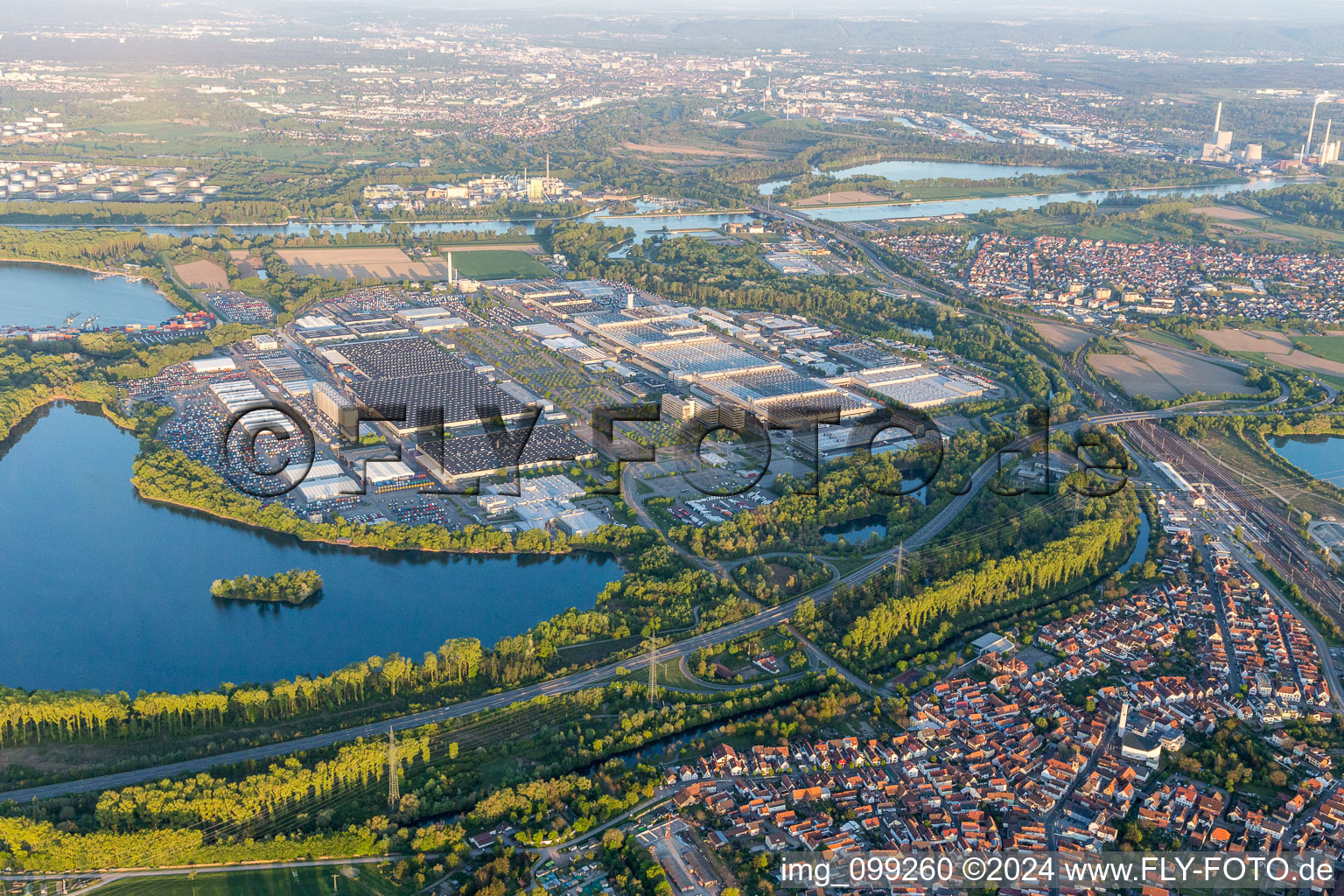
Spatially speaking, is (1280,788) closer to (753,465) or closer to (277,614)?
(753,465)

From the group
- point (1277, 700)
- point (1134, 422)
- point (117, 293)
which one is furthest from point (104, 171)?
point (1277, 700)

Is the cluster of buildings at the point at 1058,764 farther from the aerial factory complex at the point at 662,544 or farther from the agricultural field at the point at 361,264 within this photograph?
the agricultural field at the point at 361,264

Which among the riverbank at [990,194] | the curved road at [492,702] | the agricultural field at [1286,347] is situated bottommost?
the curved road at [492,702]

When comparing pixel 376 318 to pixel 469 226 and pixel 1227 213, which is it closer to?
pixel 469 226

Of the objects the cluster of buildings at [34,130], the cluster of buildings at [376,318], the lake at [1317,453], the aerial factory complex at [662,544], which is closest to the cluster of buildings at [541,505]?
the aerial factory complex at [662,544]

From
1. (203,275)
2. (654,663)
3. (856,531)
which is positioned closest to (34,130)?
(203,275)

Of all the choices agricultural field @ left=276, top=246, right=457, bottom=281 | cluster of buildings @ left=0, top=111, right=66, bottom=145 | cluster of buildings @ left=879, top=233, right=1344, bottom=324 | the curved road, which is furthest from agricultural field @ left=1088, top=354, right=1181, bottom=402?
cluster of buildings @ left=0, top=111, right=66, bottom=145
